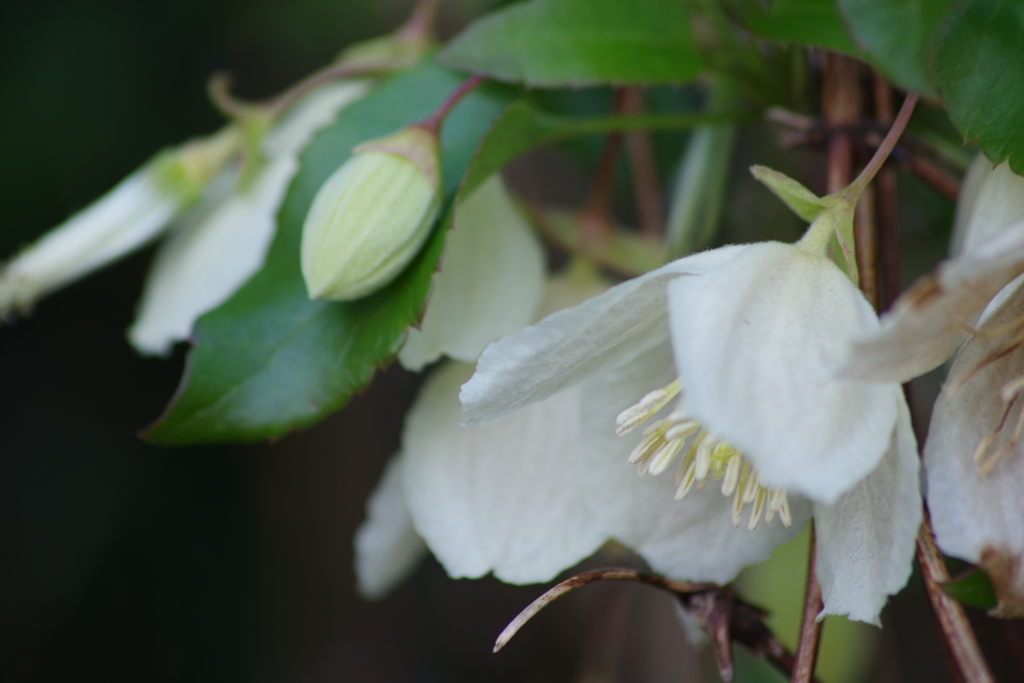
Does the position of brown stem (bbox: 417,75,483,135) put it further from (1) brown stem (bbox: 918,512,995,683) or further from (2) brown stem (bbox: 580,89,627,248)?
(1) brown stem (bbox: 918,512,995,683)

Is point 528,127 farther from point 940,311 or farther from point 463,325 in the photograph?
point 940,311

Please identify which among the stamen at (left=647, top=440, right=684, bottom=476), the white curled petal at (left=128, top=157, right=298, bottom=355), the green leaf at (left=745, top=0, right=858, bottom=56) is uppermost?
the green leaf at (left=745, top=0, right=858, bottom=56)

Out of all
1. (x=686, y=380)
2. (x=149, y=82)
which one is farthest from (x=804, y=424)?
(x=149, y=82)

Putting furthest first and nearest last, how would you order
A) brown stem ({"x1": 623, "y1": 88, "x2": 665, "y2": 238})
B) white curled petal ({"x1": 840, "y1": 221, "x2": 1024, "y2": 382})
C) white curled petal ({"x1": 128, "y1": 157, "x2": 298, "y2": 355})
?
brown stem ({"x1": 623, "y1": 88, "x2": 665, "y2": 238}) → white curled petal ({"x1": 128, "y1": 157, "x2": 298, "y2": 355}) → white curled petal ({"x1": 840, "y1": 221, "x2": 1024, "y2": 382})

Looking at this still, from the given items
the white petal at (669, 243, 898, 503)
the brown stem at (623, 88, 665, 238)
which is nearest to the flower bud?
the white petal at (669, 243, 898, 503)

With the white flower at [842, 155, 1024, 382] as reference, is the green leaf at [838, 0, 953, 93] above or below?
above

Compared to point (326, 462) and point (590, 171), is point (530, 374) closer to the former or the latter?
point (590, 171)

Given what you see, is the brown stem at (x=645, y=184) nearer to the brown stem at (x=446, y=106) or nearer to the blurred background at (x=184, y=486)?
the blurred background at (x=184, y=486)

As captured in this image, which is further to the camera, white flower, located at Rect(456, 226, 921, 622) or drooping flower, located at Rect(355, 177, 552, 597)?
drooping flower, located at Rect(355, 177, 552, 597)
